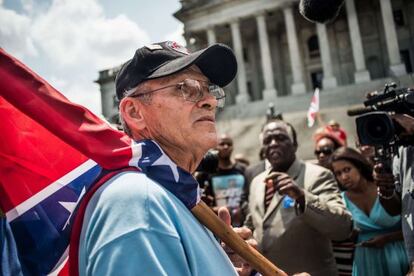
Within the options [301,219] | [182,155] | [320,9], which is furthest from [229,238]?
[301,219]

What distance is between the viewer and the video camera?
99.3 inches

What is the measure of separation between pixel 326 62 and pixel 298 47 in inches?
169

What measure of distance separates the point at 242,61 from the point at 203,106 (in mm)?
35119

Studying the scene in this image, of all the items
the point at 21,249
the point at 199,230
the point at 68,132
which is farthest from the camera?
the point at 21,249

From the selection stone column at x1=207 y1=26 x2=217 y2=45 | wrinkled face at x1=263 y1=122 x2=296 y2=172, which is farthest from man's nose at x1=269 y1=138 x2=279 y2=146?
stone column at x1=207 y1=26 x2=217 y2=45

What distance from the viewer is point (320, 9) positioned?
2027 millimetres

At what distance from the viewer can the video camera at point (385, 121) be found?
2.52 meters

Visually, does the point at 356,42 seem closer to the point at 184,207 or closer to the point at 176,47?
the point at 176,47

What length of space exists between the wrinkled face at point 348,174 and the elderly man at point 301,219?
1.71ft

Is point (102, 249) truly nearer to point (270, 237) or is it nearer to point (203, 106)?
point (203, 106)

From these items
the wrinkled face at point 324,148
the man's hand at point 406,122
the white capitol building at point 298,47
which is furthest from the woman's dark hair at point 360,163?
the white capitol building at point 298,47

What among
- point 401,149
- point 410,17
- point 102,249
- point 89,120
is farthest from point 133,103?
point 410,17

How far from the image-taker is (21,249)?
4.94ft

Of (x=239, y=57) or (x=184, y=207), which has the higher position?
(x=239, y=57)
